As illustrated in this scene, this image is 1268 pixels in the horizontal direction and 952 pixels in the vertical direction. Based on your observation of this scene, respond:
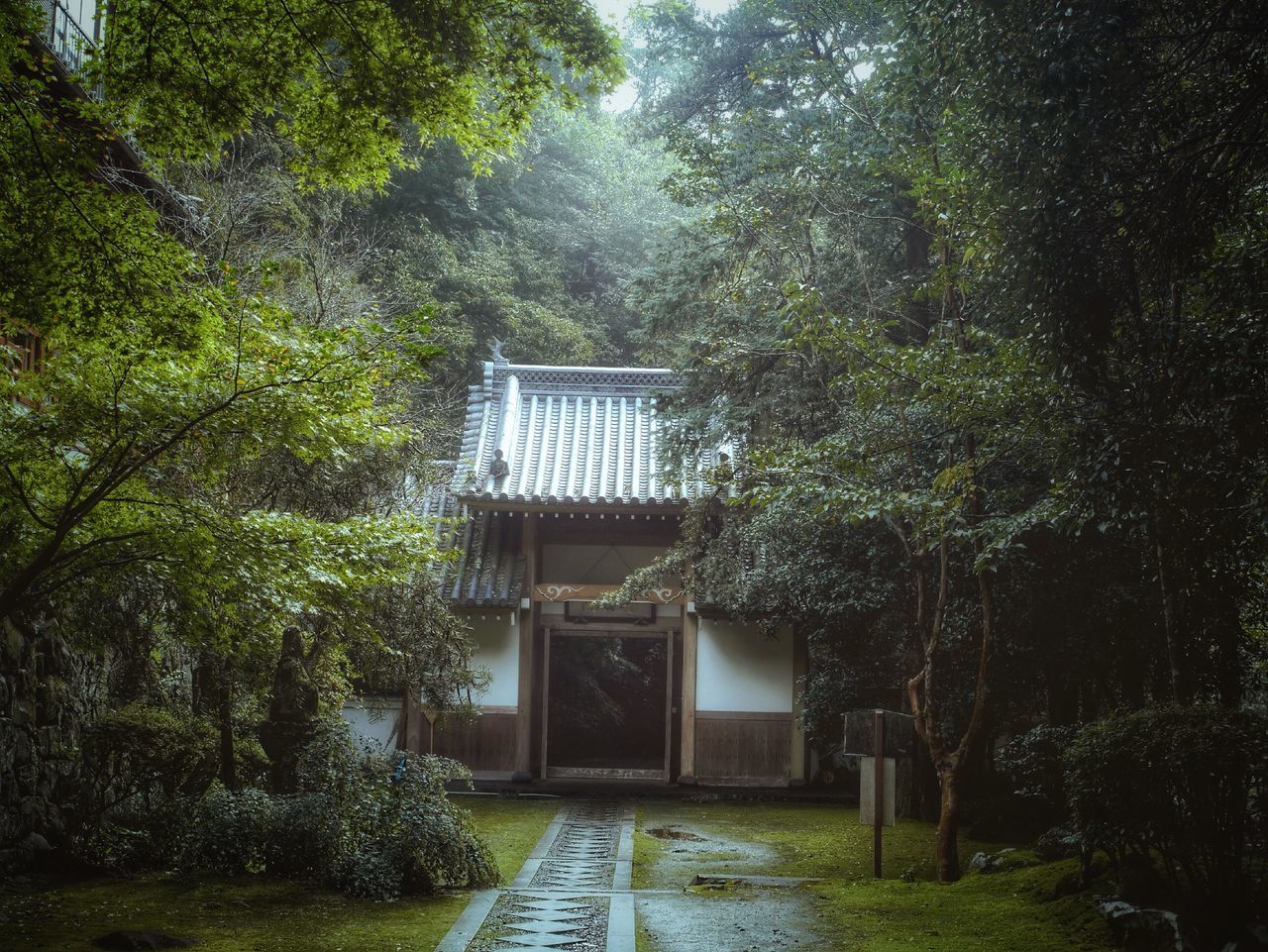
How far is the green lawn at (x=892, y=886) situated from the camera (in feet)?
20.7

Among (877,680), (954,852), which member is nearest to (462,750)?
(877,680)

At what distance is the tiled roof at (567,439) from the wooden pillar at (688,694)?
1.88 m

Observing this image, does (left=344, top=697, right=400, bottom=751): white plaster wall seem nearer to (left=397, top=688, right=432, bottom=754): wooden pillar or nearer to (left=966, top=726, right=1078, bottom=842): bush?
(left=397, top=688, right=432, bottom=754): wooden pillar

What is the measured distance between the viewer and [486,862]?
26.5ft

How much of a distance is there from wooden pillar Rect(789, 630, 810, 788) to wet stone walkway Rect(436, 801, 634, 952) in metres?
4.31

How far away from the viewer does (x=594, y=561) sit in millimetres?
15727

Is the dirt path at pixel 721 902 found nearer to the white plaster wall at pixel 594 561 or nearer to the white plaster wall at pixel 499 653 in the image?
the white plaster wall at pixel 499 653

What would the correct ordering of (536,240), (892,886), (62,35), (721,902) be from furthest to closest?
(536,240)
(62,35)
(892,886)
(721,902)

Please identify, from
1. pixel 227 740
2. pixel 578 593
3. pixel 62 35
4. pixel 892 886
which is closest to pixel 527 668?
pixel 578 593

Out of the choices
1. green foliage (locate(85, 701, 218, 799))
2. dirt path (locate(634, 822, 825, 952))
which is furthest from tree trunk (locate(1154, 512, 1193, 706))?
green foliage (locate(85, 701, 218, 799))

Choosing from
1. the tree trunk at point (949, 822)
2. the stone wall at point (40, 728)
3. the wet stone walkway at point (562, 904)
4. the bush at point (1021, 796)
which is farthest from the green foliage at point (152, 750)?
the bush at point (1021, 796)

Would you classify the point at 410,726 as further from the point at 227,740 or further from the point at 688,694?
the point at 227,740

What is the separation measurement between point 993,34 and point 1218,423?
230 cm

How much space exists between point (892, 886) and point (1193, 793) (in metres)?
3.16
